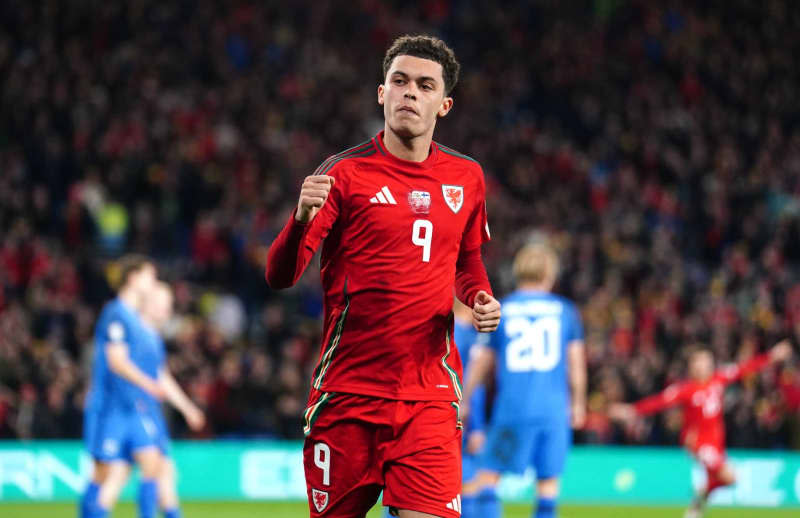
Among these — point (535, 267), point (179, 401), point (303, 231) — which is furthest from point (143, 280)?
point (303, 231)

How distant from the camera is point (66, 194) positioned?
16.5m

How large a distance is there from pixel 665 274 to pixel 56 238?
8.76 m

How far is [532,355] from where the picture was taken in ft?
26.2

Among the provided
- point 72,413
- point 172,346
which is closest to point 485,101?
point 172,346

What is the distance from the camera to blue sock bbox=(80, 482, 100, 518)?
8344 mm

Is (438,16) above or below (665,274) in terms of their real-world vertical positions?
above

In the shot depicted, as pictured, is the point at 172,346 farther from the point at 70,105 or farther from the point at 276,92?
the point at 276,92

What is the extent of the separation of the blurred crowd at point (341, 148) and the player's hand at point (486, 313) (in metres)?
9.73

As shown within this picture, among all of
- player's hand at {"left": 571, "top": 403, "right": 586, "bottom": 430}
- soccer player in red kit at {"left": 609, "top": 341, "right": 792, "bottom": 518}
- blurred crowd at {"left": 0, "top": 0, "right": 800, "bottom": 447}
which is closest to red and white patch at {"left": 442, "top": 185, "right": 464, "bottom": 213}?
player's hand at {"left": 571, "top": 403, "right": 586, "bottom": 430}

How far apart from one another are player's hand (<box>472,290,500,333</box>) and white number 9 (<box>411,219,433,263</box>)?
10.0 inches

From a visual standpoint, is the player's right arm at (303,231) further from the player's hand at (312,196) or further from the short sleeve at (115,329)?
the short sleeve at (115,329)

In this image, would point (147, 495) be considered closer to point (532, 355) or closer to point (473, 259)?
point (532, 355)

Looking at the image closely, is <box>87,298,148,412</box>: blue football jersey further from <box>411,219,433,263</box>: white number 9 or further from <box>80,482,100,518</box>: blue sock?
<box>411,219,433,263</box>: white number 9

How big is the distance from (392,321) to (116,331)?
191 inches
